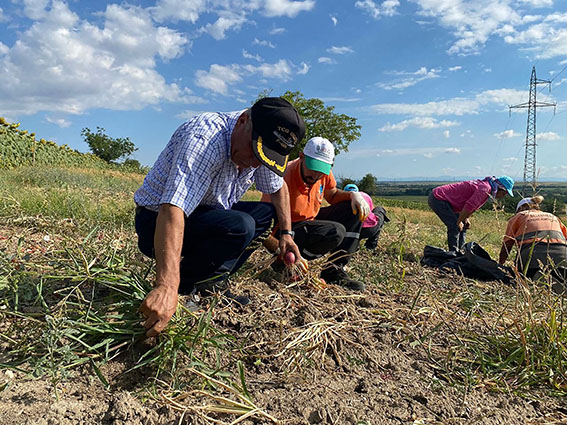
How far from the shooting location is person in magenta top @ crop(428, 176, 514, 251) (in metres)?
5.50

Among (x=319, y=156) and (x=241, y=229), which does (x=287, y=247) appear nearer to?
(x=241, y=229)

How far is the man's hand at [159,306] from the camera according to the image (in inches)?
58.9

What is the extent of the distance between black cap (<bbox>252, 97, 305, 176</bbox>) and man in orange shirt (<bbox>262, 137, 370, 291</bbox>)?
990 mm

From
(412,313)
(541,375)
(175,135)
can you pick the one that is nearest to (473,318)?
(412,313)

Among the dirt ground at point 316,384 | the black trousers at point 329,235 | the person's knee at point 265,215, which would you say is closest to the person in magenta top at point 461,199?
the black trousers at point 329,235

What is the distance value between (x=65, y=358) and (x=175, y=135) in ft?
3.45

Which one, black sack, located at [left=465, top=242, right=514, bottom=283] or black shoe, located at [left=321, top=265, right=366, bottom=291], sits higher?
black shoe, located at [left=321, top=265, right=366, bottom=291]

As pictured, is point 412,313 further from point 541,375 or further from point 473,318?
point 541,375

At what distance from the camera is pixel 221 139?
2.01 meters

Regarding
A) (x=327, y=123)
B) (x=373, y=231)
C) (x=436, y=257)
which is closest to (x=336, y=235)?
(x=373, y=231)

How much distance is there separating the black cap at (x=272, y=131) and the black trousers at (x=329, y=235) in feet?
3.49

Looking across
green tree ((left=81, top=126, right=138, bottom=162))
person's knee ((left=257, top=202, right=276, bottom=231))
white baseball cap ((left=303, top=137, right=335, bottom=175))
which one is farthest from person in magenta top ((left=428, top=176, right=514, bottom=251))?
green tree ((left=81, top=126, right=138, bottom=162))

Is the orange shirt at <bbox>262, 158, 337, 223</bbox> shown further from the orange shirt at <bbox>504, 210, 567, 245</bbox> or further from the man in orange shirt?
the orange shirt at <bbox>504, 210, 567, 245</bbox>

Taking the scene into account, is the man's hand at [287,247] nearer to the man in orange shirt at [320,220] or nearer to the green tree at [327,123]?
the man in orange shirt at [320,220]
